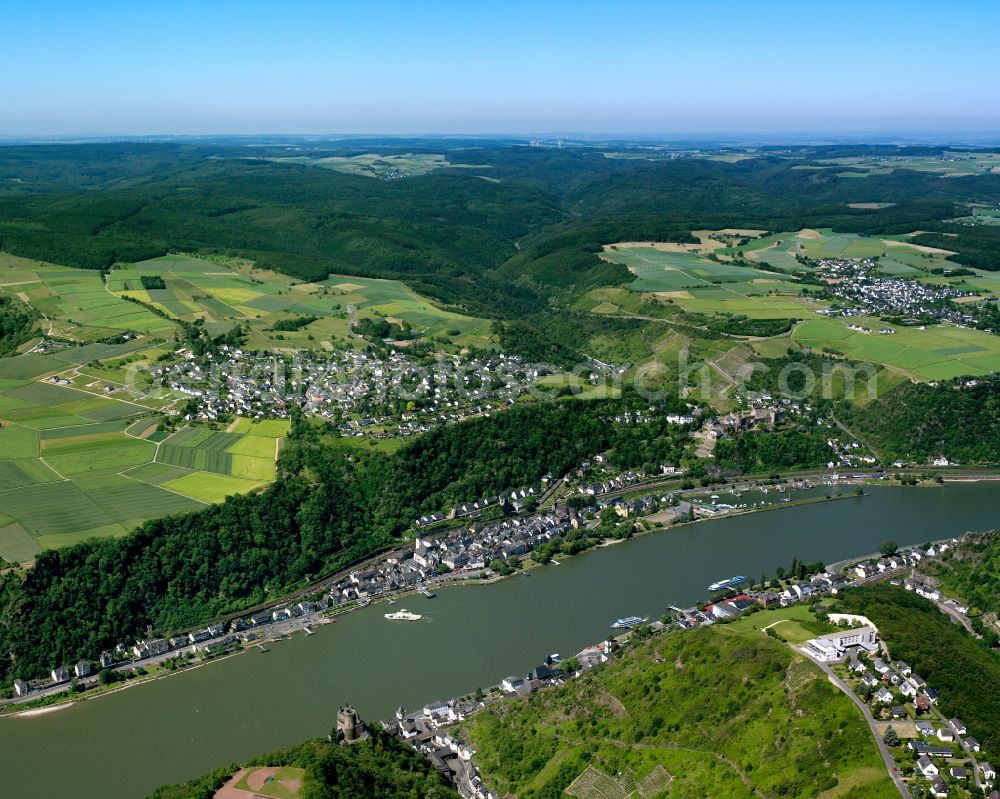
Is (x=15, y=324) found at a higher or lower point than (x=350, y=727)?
higher

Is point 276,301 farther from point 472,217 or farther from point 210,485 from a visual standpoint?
point 472,217

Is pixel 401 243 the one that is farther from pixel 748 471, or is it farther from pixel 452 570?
pixel 452 570

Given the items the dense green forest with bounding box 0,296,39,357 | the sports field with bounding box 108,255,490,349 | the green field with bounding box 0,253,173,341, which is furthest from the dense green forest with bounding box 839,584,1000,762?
the dense green forest with bounding box 0,296,39,357

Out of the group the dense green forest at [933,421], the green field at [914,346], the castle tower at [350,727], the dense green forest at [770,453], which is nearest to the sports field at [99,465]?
the castle tower at [350,727]

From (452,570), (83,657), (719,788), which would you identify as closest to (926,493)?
(452,570)

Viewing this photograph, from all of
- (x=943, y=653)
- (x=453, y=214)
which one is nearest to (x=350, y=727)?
(x=943, y=653)

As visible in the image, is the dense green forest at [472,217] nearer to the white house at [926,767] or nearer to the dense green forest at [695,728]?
the dense green forest at [695,728]

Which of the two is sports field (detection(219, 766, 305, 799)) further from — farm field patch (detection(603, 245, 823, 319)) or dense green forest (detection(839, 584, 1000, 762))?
farm field patch (detection(603, 245, 823, 319))
